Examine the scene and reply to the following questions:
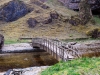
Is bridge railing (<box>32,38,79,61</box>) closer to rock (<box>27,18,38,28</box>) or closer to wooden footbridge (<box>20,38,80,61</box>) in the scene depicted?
wooden footbridge (<box>20,38,80,61</box>)

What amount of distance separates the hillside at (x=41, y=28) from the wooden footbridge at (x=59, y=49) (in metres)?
14.8

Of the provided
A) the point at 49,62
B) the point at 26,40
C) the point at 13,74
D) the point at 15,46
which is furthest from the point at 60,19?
the point at 13,74

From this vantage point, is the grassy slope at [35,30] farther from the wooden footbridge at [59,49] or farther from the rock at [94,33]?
the wooden footbridge at [59,49]

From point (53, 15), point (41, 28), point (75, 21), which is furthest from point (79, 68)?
point (53, 15)

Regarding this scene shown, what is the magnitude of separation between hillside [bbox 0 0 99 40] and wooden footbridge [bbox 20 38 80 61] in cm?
1482

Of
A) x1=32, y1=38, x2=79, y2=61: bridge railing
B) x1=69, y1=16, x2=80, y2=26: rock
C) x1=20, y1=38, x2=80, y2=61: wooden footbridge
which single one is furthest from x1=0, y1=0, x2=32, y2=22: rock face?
x1=32, y1=38, x2=79, y2=61: bridge railing

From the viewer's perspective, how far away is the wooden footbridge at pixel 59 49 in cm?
3032

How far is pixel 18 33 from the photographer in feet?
221

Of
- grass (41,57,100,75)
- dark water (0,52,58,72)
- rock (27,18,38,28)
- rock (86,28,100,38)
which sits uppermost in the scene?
rock (27,18,38,28)

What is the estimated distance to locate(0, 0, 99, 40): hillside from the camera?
220 ft

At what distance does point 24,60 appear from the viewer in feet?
141

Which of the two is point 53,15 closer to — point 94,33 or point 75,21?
point 75,21

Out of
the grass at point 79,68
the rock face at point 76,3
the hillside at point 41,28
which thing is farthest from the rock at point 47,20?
the grass at point 79,68

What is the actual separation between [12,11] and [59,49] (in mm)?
43083
